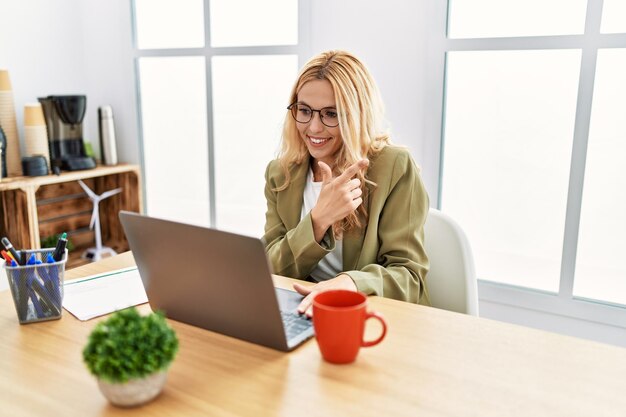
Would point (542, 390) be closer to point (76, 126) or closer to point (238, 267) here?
point (238, 267)

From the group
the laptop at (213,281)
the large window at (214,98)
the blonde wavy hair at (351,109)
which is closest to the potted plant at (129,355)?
the laptop at (213,281)

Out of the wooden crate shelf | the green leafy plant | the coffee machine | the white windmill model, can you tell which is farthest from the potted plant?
the white windmill model

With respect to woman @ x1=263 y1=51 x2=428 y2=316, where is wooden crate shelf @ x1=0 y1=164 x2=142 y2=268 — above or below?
below

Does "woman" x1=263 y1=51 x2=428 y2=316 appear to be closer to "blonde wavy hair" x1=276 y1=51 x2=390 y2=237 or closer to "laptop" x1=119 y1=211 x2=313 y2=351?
"blonde wavy hair" x1=276 y1=51 x2=390 y2=237

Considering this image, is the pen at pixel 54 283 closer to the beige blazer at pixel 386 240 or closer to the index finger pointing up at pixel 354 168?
the beige blazer at pixel 386 240

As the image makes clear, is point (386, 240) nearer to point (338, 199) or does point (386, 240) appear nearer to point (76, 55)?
point (338, 199)

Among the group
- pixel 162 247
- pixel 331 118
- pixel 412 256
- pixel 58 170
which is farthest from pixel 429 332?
pixel 58 170

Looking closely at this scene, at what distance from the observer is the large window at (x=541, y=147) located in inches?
78.6

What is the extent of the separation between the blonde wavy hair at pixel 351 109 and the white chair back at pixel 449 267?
18cm

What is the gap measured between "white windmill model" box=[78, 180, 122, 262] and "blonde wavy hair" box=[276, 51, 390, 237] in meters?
1.89

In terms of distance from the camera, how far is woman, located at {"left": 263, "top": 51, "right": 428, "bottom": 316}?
135 centimetres

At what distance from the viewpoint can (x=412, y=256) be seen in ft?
4.55

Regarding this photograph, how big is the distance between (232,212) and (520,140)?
1543 millimetres

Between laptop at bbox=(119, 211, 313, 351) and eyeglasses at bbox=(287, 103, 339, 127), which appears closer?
laptop at bbox=(119, 211, 313, 351)
